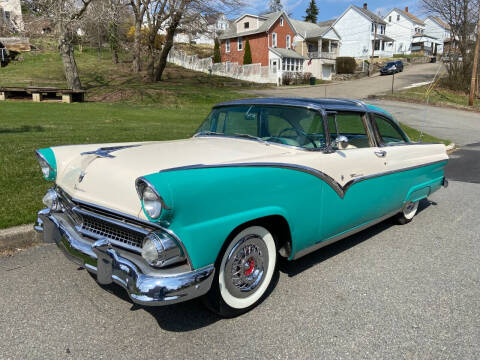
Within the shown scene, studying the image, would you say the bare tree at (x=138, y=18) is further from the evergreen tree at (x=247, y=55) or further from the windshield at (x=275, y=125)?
the windshield at (x=275, y=125)

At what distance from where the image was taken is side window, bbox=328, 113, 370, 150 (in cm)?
355

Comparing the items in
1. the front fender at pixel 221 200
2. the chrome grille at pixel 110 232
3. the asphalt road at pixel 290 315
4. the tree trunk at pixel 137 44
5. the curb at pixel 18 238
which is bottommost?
the asphalt road at pixel 290 315

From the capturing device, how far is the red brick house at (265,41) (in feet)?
137

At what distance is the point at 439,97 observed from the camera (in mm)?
25250

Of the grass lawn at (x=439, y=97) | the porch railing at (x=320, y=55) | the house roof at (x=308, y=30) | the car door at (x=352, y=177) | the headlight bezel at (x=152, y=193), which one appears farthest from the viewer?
the house roof at (x=308, y=30)

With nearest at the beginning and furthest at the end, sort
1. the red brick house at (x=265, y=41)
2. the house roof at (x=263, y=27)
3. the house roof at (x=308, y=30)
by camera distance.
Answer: the red brick house at (x=265, y=41), the house roof at (x=263, y=27), the house roof at (x=308, y=30)

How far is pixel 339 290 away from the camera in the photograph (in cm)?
322

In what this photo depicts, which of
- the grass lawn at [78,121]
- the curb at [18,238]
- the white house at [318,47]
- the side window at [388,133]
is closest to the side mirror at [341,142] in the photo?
the side window at [388,133]

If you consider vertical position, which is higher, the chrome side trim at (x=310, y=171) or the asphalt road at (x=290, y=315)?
the chrome side trim at (x=310, y=171)

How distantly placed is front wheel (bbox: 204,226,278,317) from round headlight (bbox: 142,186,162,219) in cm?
58

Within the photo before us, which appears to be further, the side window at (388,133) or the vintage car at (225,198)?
the side window at (388,133)

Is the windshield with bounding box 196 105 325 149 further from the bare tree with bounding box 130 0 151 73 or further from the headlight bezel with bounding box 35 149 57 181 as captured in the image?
the bare tree with bounding box 130 0 151 73

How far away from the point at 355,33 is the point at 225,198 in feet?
199

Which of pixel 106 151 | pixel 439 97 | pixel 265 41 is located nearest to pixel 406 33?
pixel 265 41
